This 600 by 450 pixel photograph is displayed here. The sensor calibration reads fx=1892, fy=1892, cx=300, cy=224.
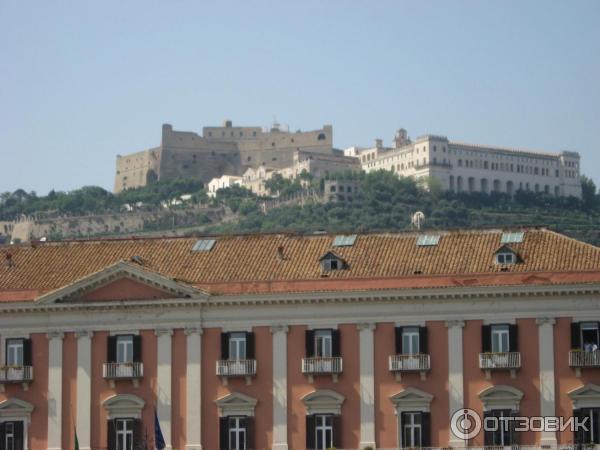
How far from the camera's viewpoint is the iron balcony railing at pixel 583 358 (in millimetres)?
67438

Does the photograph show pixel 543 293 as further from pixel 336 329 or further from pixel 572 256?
pixel 336 329

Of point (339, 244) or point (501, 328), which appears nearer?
point (501, 328)

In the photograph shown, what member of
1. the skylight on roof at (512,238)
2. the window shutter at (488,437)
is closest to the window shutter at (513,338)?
the window shutter at (488,437)

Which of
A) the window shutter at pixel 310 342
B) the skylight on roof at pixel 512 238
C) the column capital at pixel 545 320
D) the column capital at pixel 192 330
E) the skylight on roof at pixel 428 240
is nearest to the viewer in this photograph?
the column capital at pixel 545 320

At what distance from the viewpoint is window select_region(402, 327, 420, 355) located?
69312 millimetres

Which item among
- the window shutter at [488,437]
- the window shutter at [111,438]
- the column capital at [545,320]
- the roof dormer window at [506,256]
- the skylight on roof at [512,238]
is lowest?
the window shutter at [488,437]

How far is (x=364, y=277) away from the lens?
70312 millimetres

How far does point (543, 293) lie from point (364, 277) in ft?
22.0

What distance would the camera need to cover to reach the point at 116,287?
71938mm

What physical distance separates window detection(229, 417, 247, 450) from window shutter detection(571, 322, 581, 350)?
1238 cm

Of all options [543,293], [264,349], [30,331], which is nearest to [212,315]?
[264,349]

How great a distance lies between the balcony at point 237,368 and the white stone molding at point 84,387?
5.10m

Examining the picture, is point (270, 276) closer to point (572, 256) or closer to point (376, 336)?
point (376, 336)

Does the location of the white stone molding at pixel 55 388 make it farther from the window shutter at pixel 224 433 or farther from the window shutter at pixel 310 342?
the window shutter at pixel 310 342
